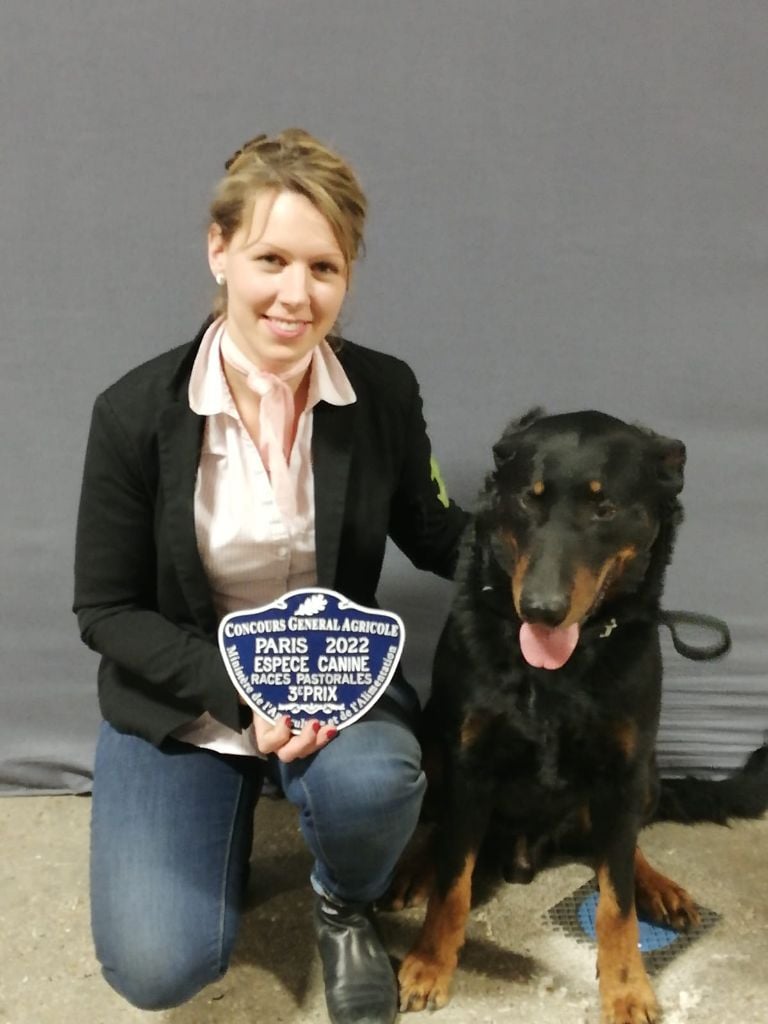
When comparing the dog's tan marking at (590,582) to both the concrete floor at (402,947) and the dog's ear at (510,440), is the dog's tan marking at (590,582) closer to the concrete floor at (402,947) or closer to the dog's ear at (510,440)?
the dog's ear at (510,440)

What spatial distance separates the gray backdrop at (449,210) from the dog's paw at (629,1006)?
31.2 inches

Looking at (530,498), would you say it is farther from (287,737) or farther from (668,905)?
(668,905)

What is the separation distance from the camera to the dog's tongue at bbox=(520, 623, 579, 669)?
1267 mm

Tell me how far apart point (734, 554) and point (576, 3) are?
1081 mm

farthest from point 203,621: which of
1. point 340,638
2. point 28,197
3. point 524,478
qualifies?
point 28,197

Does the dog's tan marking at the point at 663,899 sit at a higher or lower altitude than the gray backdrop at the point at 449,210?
lower

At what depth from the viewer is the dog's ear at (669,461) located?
1.31 m

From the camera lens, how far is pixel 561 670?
4.44 feet

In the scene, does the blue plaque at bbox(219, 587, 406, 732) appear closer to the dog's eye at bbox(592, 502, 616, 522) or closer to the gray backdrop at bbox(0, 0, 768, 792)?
the dog's eye at bbox(592, 502, 616, 522)

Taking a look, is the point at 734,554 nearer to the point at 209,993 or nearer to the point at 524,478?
the point at 524,478

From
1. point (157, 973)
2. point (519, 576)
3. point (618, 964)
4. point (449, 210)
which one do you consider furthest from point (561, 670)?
point (449, 210)

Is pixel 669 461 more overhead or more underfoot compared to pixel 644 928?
more overhead

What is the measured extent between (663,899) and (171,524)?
1.07 m

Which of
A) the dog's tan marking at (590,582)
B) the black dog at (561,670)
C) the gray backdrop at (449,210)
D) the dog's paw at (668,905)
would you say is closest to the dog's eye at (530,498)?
the black dog at (561,670)
